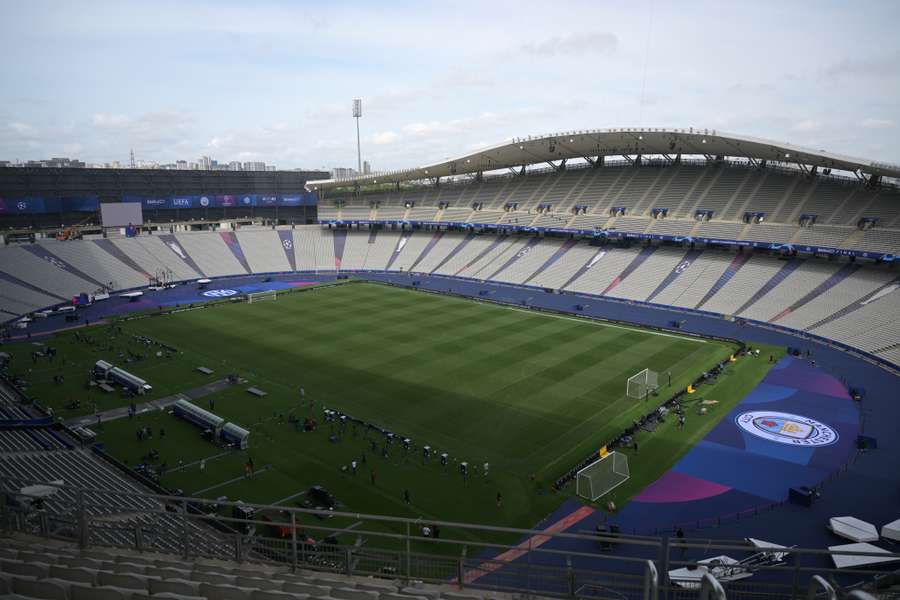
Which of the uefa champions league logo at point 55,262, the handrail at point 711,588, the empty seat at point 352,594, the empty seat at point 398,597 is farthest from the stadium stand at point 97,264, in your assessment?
the handrail at point 711,588

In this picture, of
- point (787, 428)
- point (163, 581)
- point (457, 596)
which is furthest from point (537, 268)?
point (163, 581)

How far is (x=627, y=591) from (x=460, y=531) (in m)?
7.31

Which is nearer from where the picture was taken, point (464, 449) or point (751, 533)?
point (751, 533)

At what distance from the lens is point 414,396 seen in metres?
36.0

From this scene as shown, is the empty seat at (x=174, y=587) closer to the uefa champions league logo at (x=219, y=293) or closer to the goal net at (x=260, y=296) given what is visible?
the goal net at (x=260, y=296)

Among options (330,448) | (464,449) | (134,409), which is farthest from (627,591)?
(134,409)

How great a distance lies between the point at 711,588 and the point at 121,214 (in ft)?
286

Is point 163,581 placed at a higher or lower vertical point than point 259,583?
higher

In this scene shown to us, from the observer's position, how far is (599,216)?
7469 cm

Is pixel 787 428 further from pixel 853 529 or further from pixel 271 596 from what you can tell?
pixel 271 596

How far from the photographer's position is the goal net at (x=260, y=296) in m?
63.4

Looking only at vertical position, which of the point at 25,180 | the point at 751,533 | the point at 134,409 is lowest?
the point at 751,533

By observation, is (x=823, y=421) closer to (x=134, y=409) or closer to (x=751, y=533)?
(x=751, y=533)

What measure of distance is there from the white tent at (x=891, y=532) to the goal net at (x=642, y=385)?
15230mm
